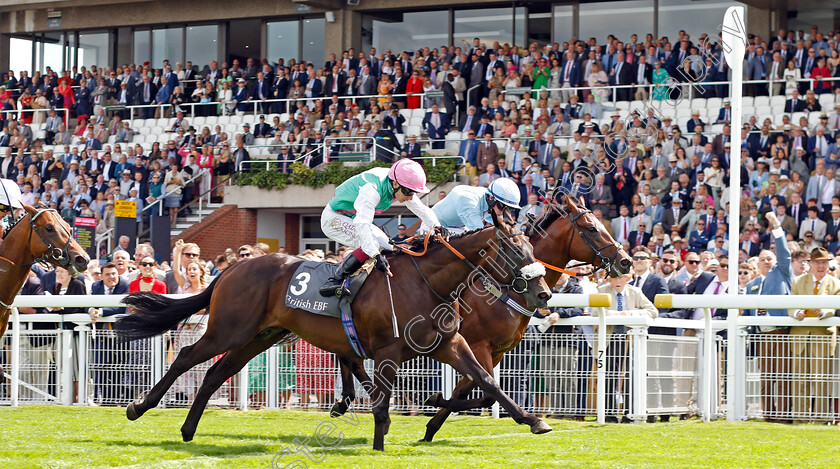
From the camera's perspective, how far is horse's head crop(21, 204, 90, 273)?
819cm

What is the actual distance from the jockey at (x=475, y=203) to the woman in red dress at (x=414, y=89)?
13101 millimetres

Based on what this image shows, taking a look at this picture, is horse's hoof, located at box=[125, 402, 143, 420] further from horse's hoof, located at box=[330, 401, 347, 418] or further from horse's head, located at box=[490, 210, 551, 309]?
horse's head, located at box=[490, 210, 551, 309]

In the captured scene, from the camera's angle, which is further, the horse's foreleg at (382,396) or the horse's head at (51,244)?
the horse's head at (51,244)

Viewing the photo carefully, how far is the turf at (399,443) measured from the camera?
6.14m

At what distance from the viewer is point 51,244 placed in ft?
26.9

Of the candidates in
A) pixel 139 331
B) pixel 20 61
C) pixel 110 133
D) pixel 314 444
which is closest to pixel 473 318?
pixel 314 444

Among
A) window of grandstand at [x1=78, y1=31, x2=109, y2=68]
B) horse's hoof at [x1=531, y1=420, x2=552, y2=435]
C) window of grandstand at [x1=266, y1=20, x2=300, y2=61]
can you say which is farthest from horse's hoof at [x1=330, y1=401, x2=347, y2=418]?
window of grandstand at [x1=78, y1=31, x2=109, y2=68]

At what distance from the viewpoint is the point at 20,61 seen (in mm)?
30172

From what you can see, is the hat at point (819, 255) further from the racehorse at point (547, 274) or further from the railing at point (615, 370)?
the racehorse at point (547, 274)

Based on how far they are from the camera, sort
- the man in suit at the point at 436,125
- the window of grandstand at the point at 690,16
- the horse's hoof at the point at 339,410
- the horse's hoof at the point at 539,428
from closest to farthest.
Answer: the horse's hoof at the point at 539,428 → the horse's hoof at the point at 339,410 → the man in suit at the point at 436,125 → the window of grandstand at the point at 690,16

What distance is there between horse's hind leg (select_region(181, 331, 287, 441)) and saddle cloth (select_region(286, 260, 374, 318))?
1.61ft

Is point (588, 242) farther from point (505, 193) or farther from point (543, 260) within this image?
point (505, 193)

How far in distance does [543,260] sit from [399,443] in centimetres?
175

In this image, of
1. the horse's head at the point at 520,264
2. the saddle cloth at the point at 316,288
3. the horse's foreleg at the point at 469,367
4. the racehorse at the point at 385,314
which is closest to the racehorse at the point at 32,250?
the racehorse at the point at 385,314
